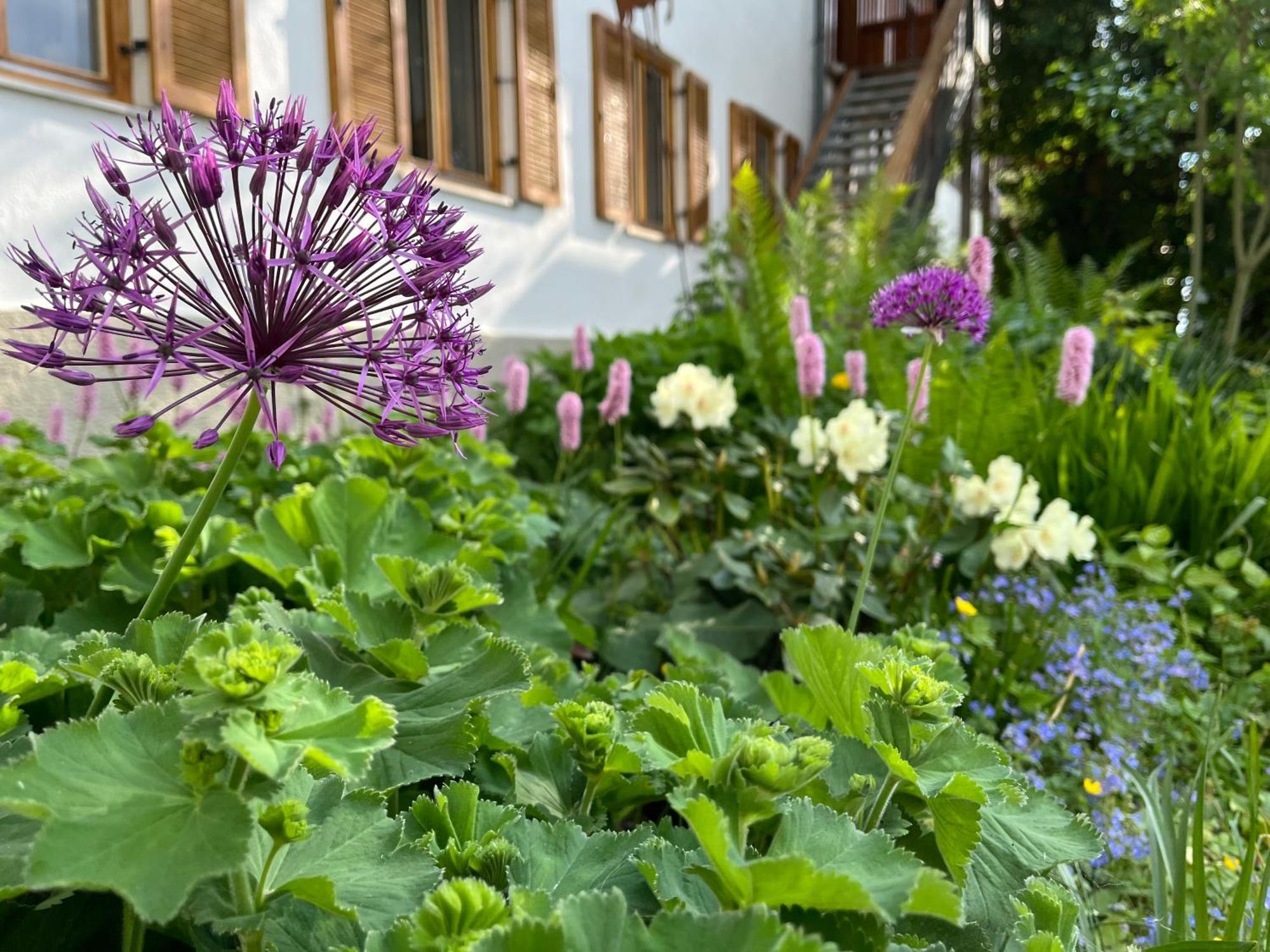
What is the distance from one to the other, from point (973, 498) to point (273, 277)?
2.27 meters

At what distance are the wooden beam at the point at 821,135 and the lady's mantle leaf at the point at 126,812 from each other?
12258 mm

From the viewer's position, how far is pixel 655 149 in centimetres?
1029

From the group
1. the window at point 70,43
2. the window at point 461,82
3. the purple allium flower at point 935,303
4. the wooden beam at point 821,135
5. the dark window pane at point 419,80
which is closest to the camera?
the purple allium flower at point 935,303

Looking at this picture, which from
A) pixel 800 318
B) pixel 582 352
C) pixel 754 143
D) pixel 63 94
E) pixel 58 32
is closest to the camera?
pixel 800 318

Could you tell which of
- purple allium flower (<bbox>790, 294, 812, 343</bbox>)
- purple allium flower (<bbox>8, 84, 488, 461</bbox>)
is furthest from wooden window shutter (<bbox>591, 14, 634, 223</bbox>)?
purple allium flower (<bbox>8, 84, 488, 461</bbox>)

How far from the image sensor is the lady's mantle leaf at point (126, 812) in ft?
1.81

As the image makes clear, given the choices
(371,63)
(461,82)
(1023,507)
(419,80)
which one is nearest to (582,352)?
(1023,507)

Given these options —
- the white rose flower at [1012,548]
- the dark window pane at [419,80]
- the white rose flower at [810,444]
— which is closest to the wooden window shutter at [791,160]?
the dark window pane at [419,80]

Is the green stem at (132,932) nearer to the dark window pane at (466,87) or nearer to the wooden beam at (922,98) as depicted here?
the dark window pane at (466,87)

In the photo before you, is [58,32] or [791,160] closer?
[58,32]

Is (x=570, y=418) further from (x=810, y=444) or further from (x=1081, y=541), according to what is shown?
(x=1081, y=541)

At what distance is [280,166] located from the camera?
86cm

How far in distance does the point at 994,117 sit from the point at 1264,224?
8.75 m

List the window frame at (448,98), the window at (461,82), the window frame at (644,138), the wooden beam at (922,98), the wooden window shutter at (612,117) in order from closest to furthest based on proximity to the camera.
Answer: the window at (461,82)
the window frame at (448,98)
the wooden window shutter at (612,117)
the window frame at (644,138)
the wooden beam at (922,98)
